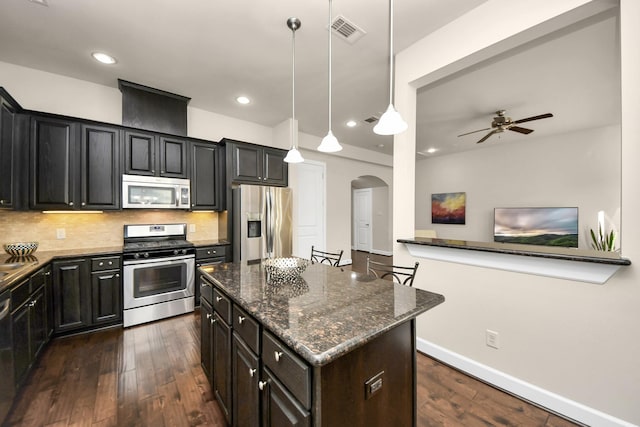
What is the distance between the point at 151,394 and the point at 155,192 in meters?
2.30

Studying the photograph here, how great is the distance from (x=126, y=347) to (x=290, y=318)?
2484mm

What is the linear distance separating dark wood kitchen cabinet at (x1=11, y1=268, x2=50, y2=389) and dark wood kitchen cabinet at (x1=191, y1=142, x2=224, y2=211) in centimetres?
167

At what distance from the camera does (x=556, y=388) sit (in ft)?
5.34

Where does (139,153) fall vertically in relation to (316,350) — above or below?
above

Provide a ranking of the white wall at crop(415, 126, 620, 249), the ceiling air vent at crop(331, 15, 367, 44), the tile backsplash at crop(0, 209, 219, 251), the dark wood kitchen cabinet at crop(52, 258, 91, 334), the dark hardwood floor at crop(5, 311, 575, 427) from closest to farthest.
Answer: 1. the dark hardwood floor at crop(5, 311, 575, 427)
2. the ceiling air vent at crop(331, 15, 367, 44)
3. the dark wood kitchen cabinet at crop(52, 258, 91, 334)
4. the tile backsplash at crop(0, 209, 219, 251)
5. the white wall at crop(415, 126, 620, 249)

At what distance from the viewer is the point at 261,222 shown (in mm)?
3680

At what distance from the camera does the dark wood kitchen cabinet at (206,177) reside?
3.48 m

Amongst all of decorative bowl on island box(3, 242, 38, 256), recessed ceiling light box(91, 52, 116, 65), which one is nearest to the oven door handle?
decorative bowl on island box(3, 242, 38, 256)

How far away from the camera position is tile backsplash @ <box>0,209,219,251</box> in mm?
2652

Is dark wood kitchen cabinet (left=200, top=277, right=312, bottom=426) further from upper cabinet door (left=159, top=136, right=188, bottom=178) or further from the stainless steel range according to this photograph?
upper cabinet door (left=159, top=136, right=188, bottom=178)

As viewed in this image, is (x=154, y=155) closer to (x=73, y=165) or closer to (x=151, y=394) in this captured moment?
(x=73, y=165)

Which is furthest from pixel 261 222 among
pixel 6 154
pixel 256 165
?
pixel 6 154

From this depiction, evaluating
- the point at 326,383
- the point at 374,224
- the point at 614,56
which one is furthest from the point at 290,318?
the point at 374,224

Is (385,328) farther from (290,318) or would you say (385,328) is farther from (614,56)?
(614,56)
